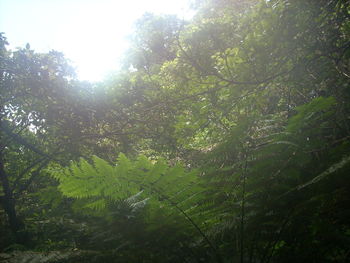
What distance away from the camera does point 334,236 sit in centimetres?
159

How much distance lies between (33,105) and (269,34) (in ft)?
14.9

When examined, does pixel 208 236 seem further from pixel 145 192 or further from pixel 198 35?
pixel 198 35

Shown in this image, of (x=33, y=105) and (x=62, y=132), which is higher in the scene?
(x=33, y=105)

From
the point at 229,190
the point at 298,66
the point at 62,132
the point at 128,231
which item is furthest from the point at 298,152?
the point at 62,132

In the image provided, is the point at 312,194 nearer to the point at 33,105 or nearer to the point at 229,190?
the point at 229,190

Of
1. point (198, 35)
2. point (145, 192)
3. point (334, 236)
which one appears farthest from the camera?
point (198, 35)

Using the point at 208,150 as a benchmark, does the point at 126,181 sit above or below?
below

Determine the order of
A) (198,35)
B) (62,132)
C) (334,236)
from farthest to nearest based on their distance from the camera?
(62,132), (198,35), (334,236)

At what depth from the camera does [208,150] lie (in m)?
3.85

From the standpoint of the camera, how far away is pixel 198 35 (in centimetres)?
351

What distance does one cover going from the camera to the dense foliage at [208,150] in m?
1.63

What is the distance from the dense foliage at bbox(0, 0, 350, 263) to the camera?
1.63 meters

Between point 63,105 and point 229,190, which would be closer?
point 229,190

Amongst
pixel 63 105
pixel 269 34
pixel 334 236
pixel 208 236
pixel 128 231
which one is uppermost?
pixel 63 105
